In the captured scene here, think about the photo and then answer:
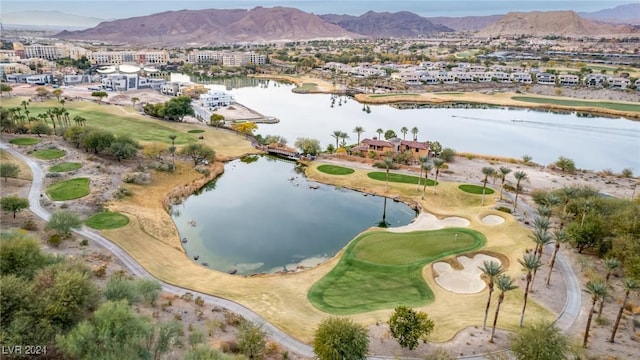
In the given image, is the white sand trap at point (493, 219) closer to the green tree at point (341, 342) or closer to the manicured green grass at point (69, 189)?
the green tree at point (341, 342)

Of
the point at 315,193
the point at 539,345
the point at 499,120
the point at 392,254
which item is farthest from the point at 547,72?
the point at 539,345

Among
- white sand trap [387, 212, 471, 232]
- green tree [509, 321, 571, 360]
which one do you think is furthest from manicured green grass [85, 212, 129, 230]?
green tree [509, 321, 571, 360]

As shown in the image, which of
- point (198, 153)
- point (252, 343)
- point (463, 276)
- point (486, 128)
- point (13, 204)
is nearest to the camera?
point (252, 343)

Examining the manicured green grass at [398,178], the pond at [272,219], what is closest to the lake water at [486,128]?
the manicured green grass at [398,178]

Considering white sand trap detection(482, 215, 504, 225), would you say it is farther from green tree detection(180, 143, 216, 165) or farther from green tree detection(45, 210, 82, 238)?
green tree detection(45, 210, 82, 238)

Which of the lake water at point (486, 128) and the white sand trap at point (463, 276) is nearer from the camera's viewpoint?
the white sand trap at point (463, 276)

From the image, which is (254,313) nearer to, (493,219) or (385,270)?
(385,270)

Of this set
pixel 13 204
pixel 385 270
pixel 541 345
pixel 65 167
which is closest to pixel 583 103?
pixel 385 270
